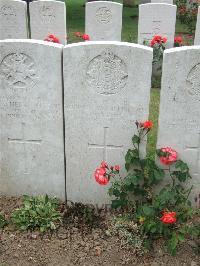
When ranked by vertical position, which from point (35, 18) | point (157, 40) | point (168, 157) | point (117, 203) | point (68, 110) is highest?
point (35, 18)

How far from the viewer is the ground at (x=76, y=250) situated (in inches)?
143

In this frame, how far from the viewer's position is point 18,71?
12.7 feet

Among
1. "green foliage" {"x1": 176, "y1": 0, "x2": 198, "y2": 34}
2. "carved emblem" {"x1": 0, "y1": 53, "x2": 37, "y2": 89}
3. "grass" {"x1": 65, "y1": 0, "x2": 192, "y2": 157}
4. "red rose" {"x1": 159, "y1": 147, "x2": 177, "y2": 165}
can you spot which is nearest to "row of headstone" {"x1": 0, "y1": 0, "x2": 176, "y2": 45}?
"grass" {"x1": 65, "y1": 0, "x2": 192, "y2": 157}

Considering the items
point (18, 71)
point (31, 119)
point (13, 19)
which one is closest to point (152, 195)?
point (31, 119)

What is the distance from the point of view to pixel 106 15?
26.9 ft

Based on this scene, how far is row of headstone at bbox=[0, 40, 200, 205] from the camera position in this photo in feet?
12.2

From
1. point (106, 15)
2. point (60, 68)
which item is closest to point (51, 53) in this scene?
point (60, 68)

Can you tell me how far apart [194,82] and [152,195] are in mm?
1143

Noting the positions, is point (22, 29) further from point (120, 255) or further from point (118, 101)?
point (120, 255)

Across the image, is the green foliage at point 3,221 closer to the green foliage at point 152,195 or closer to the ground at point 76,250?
the ground at point 76,250

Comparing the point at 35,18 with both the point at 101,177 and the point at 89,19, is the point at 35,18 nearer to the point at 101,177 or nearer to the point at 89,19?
the point at 89,19

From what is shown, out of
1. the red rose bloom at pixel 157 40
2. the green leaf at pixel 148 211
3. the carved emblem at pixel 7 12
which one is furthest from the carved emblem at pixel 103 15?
the green leaf at pixel 148 211

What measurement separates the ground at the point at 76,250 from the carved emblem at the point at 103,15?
5.24 m

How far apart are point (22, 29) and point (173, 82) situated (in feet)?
17.7
